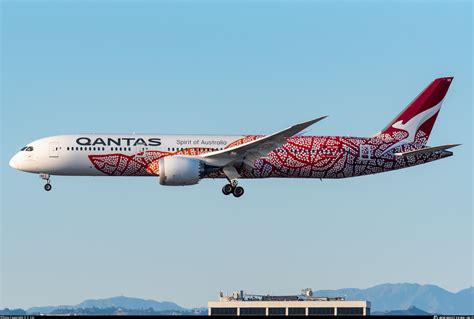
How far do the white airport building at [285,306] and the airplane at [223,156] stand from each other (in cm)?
1621

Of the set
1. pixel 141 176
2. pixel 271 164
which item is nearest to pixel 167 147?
pixel 141 176

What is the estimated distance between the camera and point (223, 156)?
6384 cm

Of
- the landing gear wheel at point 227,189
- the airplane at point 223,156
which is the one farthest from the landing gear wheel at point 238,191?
the landing gear wheel at point 227,189

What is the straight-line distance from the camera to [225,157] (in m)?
63.9

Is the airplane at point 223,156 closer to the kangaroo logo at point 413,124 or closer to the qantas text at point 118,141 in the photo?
the qantas text at point 118,141

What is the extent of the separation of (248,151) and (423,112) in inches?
601

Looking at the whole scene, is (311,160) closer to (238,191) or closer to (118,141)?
(238,191)

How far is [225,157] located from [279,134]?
12.7 feet

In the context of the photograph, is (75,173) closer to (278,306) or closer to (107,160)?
(107,160)

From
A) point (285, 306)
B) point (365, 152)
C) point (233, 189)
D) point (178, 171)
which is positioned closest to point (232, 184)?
point (233, 189)

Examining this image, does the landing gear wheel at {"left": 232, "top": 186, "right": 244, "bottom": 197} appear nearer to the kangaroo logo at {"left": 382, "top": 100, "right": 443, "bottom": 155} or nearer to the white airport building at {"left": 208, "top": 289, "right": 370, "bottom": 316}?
the kangaroo logo at {"left": 382, "top": 100, "right": 443, "bottom": 155}

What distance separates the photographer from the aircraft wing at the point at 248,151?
6269cm

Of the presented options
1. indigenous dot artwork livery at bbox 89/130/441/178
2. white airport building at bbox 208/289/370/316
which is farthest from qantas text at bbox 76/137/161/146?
white airport building at bbox 208/289/370/316

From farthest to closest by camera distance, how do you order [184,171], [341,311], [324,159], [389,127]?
[341,311] < [389,127] < [324,159] < [184,171]
